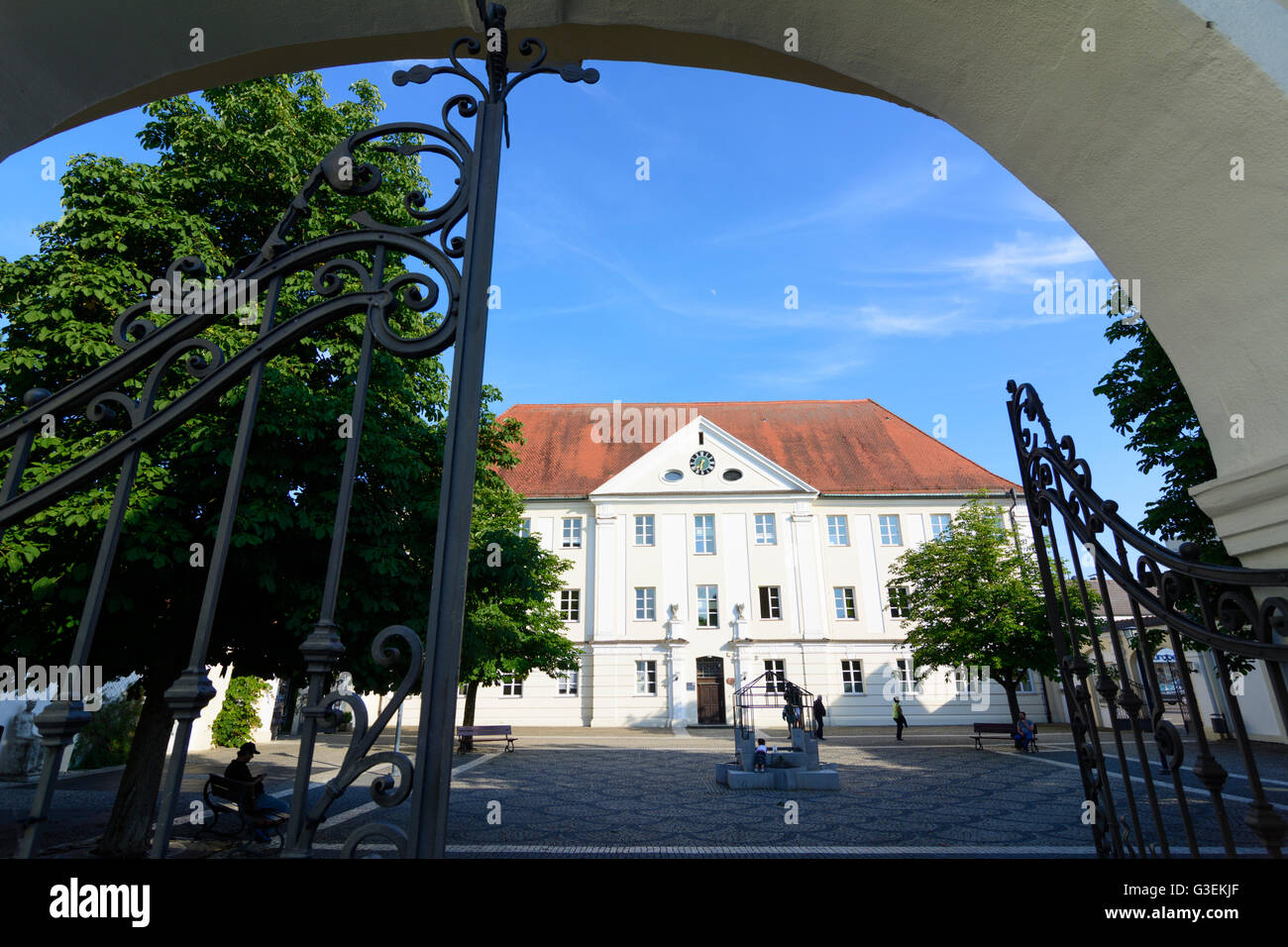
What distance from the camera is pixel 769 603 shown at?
104 ft

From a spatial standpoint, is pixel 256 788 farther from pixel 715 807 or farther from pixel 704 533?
pixel 704 533

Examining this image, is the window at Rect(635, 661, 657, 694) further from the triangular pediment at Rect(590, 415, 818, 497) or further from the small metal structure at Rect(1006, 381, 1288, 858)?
the small metal structure at Rect(1006, 381, 1288, 858)

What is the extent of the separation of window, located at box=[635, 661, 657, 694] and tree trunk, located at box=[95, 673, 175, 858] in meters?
23.1

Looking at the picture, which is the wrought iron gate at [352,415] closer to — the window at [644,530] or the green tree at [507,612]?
the green tree at [507,612]

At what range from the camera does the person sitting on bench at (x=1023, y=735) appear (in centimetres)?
2022

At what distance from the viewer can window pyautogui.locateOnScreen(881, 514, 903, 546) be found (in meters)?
32.9

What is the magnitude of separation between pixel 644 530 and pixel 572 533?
3.44 meters

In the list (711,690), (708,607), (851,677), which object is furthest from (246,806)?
(851,677)

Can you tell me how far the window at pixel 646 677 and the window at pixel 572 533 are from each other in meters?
6.21

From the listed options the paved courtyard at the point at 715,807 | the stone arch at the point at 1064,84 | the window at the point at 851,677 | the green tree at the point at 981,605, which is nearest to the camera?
the stone arch at the point at 1064,84

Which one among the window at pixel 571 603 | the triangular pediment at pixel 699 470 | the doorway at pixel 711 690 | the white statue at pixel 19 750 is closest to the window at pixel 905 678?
the doorway at pixel 711 690

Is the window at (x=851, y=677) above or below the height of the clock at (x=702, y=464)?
below

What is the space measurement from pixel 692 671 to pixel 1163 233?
29855 mm

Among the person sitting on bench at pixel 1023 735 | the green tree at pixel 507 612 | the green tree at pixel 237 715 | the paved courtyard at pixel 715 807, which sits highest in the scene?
the green tree at pixel 507 612
